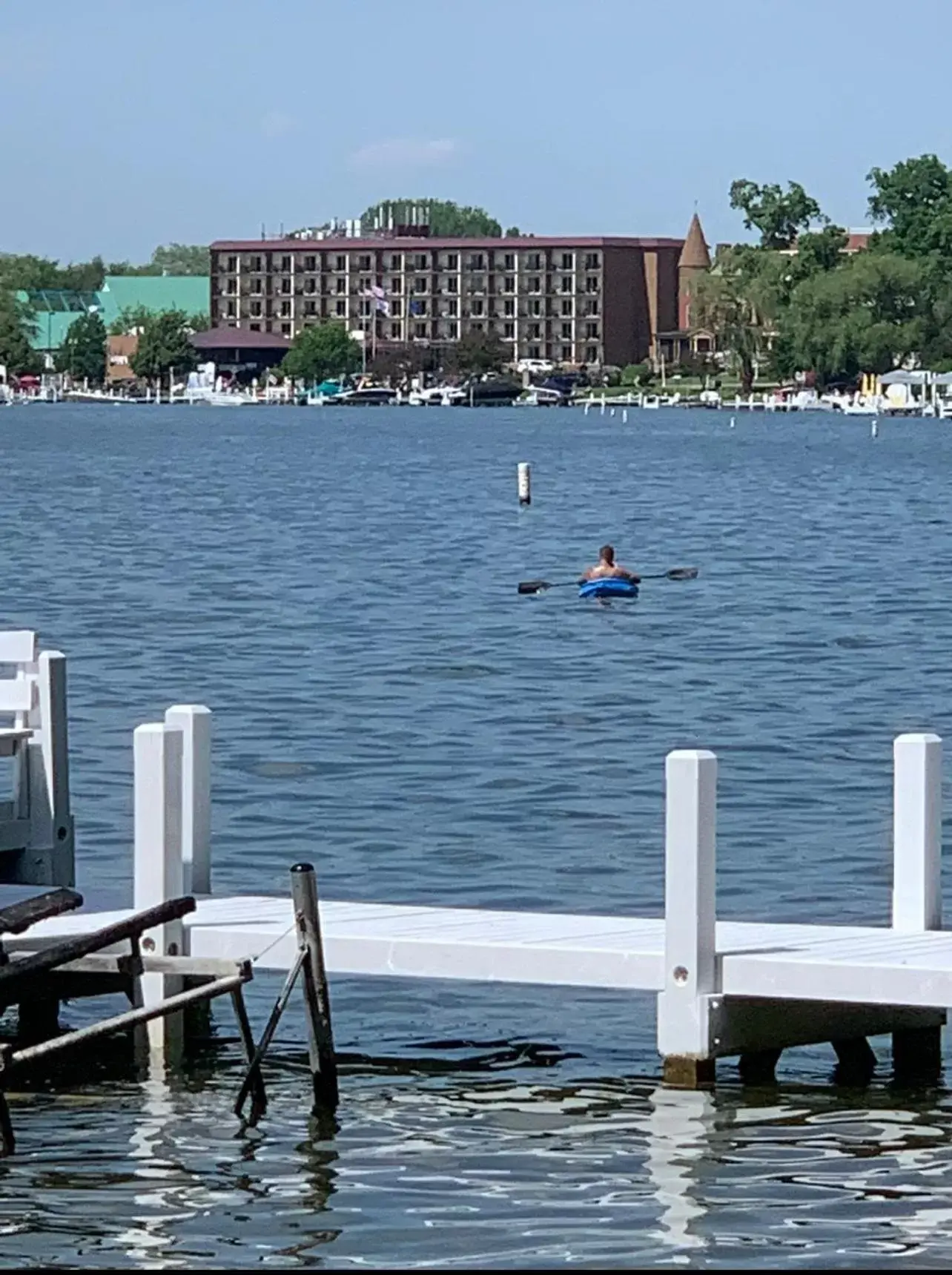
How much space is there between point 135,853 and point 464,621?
35274 millimetres

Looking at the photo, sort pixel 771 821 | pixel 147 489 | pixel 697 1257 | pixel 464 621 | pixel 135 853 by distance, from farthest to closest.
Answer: pixel 147 489, pixel 464 621, pixel 771 821, pixel 135 853, pixel 697 1257

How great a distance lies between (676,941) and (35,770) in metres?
4.93

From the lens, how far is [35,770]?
55.8 feet

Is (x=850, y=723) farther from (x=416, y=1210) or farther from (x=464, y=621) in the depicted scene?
(x=416, y=1210)

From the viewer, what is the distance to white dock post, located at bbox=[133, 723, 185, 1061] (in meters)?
14.5

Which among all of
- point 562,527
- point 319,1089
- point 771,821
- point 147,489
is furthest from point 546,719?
point 147,489

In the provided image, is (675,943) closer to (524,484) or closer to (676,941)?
(676,941)

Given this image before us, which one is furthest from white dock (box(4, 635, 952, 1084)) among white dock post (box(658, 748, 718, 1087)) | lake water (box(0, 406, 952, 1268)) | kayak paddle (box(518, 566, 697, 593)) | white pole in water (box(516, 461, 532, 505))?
white pole in water (box(516, 461, 532, 505))

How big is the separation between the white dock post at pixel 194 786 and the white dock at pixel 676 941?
0.04 ft

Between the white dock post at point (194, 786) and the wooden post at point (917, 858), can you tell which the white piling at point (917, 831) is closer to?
the wooden post at point (917, 858)

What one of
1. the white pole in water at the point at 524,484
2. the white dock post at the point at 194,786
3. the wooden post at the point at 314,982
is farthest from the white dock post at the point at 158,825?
the white pole in water at the point at 524,484

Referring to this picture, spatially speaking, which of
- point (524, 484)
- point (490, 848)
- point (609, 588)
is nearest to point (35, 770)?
point (490, 848)

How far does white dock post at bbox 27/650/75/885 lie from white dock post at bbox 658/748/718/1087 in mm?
4687

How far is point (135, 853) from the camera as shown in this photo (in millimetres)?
14562
